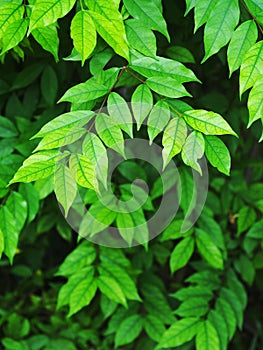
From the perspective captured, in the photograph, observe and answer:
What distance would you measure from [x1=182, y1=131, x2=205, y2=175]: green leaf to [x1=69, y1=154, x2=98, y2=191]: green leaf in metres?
0.15

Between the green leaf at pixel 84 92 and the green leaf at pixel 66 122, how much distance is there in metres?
0.04

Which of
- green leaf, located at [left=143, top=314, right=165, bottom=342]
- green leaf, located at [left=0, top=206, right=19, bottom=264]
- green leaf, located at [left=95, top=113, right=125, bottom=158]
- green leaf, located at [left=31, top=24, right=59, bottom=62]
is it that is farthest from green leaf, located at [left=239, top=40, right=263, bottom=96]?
green leaf, located at [left=143, top=314, right=165, bottom=342]

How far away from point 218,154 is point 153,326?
818mm

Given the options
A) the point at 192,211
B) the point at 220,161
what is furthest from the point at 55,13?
the point at 192,211

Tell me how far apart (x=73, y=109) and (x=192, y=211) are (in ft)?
2.17

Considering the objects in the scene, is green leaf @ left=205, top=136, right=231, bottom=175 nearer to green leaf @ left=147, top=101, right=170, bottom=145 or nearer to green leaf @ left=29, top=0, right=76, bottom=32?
green leaf @ left=147, top=101, right=170, bottom=145

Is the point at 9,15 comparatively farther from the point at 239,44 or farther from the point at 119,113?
the point at 239,44

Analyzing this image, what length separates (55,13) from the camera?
0.83 meters

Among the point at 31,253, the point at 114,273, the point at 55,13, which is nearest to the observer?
the point at 55,13

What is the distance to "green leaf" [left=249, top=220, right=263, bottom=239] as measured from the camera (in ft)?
5.25

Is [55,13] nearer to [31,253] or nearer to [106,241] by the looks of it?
[106,241]

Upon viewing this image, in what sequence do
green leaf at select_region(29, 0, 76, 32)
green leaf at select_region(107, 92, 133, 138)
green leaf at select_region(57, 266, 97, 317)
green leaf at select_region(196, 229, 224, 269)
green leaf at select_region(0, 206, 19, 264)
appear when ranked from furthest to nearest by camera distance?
green leaf at select_region(196, 229, 224, 269)
green leaf at select_region(57, 266, 97, 317)
green leaf at select_region(0, 206, 19, 264)
green leaf at select_region(107, 92, 133, 138)
green leaf at select_region(29, 0, 76, 32)

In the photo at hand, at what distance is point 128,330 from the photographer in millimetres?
1608

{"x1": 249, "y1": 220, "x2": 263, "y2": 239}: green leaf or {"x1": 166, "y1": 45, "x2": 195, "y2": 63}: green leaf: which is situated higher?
{"x1": 166, "y1": 45, "x2": 195, "y2": 63}: green leaf
